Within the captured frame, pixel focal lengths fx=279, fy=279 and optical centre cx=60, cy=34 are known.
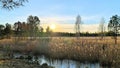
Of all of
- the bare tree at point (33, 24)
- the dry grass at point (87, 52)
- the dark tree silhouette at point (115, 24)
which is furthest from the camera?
the bare tree at point (33, 24)

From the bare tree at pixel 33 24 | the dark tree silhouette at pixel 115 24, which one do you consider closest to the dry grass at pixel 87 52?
the dark tree silhouette at pixel 115 24

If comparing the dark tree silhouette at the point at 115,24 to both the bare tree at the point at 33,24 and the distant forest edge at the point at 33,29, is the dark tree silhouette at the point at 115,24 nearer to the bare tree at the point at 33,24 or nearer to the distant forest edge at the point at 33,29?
the distant forest edge at the point at 33,29

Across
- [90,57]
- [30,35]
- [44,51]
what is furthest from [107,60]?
[30,35]

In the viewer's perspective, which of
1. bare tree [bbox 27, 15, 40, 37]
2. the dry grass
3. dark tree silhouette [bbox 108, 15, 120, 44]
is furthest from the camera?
bare tree [bbox 27, 15, 40, 37]

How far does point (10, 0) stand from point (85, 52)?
748 cm

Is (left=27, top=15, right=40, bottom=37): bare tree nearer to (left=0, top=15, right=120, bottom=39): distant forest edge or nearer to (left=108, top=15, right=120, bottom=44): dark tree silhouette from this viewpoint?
(left=0, top=15, right=120, bottom=39): distant forest edge

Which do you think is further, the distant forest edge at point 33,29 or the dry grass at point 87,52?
the distant forest edge at point 33,29

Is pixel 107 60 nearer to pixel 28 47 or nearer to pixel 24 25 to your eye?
pixel 28 47

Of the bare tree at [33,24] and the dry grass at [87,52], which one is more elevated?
the bare tree at [33,24]

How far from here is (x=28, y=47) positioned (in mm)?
32250

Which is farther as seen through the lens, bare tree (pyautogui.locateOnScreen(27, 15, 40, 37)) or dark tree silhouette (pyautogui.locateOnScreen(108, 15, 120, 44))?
bare tree (pyautogui.locateOnScreen(27, 15, 40, 37))

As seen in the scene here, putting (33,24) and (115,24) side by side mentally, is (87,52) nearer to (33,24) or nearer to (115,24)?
(115,24)

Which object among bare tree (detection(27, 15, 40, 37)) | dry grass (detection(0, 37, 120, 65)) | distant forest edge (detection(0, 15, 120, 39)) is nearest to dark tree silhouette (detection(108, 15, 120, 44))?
distant forest edge (detection(0, 15, 120, 39))

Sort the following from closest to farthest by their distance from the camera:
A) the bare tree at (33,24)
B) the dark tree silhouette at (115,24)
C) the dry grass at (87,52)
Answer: the dry grass at (87,52) → the dark tree silhouette at (115,24) → the bare tree at (33,24)
